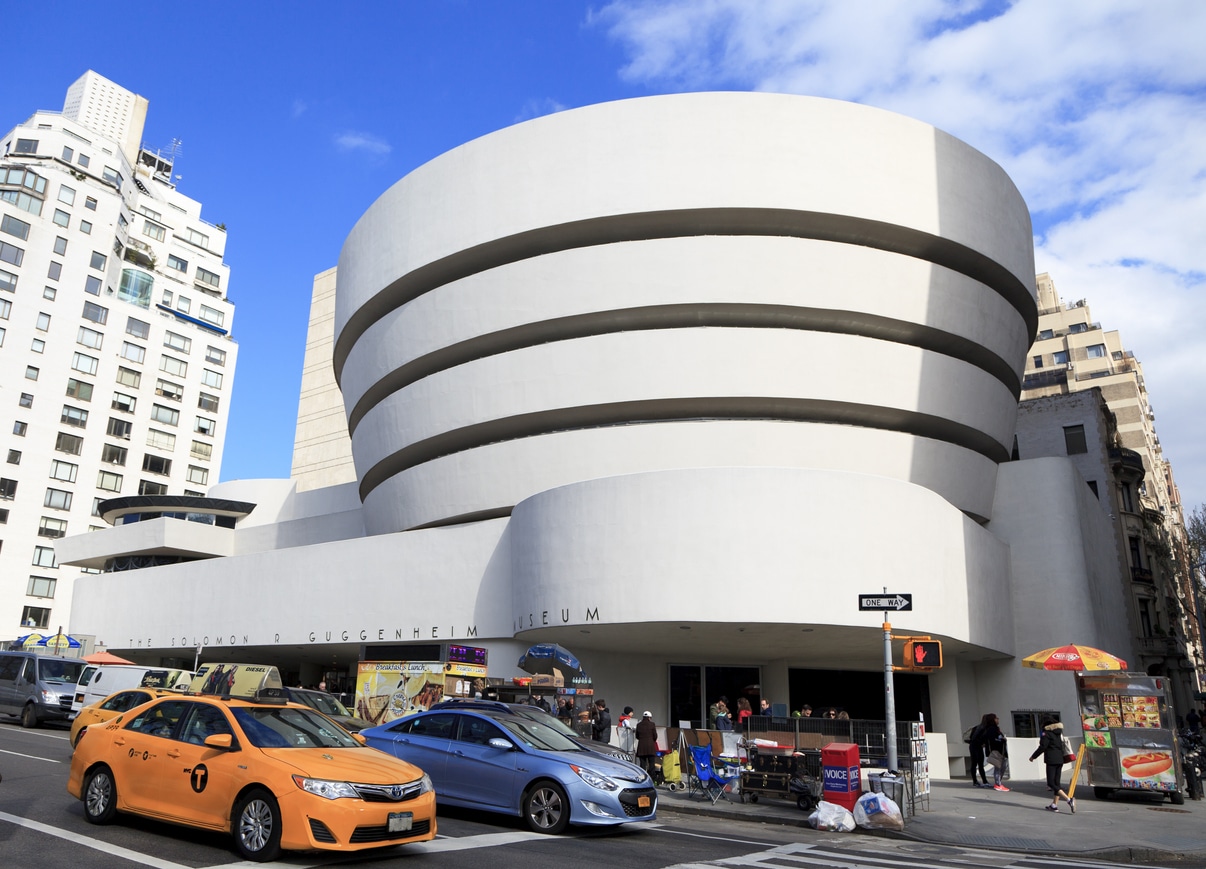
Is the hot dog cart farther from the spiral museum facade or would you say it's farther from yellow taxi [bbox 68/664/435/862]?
yellow taxi [bbox 68/664/435/862]

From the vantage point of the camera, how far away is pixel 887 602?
Result: 14555mm

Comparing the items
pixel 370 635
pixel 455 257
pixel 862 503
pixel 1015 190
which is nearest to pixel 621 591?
pixel 862 503

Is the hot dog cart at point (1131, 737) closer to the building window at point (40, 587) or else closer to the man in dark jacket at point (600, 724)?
the man in dark jacket at point (600, 724)

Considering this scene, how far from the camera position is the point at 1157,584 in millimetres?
47938

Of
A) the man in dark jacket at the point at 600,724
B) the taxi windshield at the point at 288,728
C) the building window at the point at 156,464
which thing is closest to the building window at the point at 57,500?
the building window at the point at 156,464

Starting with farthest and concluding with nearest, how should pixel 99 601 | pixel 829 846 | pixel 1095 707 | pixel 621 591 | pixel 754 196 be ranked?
1. pixel 99 601
2. pixel 754 196
3. pixel 621 591
4. pixel 1095 707
5. pixel 829 846

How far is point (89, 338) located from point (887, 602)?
2642 inches

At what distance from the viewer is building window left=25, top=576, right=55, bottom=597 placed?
59.2 metres

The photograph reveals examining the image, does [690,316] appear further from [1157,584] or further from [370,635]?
[1157,584]

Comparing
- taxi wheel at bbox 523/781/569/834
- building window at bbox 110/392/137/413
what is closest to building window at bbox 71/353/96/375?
building window at bbox 110/392/137/413

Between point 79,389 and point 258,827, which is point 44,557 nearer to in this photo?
point 79,389

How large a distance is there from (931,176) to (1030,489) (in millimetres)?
11753

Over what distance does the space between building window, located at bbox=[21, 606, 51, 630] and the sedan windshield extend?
59473mm

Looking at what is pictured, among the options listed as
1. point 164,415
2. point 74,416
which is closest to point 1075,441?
point 164,415
